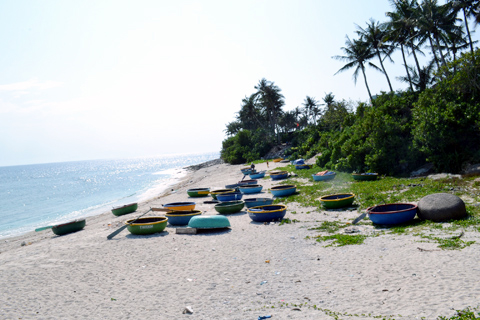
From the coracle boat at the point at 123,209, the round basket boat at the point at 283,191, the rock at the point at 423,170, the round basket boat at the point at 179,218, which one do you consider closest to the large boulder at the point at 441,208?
the round basket boat at the point at 179,218

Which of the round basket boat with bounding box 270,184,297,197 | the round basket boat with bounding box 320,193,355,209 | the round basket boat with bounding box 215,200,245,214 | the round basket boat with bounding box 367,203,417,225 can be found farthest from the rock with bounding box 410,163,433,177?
the round basket boat with bounding box 215,200,245,214

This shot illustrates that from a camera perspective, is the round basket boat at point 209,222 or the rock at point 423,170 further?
the rock at point 423,170

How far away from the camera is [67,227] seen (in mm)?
19875

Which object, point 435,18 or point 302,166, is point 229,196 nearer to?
point 302,166

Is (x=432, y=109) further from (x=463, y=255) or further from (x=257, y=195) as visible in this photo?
(x=463, y=255)

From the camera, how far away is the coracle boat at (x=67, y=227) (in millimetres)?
19562

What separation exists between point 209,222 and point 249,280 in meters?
6.28

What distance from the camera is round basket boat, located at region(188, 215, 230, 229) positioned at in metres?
14.6

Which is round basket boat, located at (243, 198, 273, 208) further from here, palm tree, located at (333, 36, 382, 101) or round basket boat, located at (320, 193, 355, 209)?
palm tree, located at (333, 36, 382, 101)

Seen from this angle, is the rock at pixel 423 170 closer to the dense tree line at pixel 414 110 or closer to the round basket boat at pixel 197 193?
the dense tree line at pixel 414 110

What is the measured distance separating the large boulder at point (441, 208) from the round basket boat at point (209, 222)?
774 centimetres

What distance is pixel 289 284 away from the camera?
807cm

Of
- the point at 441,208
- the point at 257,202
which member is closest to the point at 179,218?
the point at 257,202

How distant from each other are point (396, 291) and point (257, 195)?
713 inches
